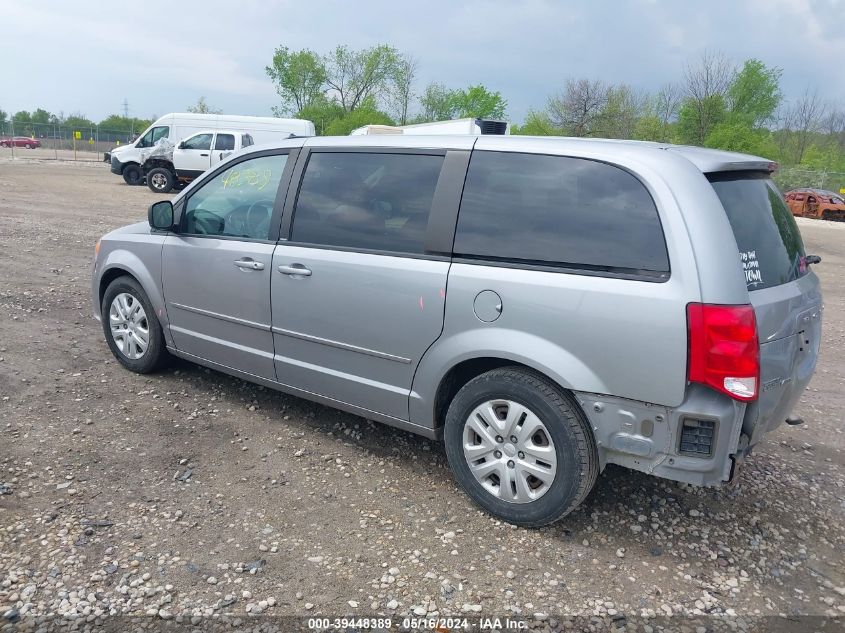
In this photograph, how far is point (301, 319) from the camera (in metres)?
3.94

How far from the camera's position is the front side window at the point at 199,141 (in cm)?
2156

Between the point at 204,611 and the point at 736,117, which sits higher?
the point at 736,117

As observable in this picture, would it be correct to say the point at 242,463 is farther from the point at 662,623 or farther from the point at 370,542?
the point at 662,623

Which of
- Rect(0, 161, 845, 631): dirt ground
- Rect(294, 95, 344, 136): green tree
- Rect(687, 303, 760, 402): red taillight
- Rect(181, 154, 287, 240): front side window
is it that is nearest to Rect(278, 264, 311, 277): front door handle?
Rect(181, 154, 287, 240): front side window

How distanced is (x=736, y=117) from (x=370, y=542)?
156ft

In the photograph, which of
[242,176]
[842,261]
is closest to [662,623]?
[242,176]

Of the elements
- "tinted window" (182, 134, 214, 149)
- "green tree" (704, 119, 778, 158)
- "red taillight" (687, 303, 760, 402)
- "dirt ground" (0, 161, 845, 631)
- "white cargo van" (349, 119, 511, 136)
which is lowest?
"dirt ground" (0, 161, 845, 631)

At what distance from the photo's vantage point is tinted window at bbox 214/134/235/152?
71.3 feet

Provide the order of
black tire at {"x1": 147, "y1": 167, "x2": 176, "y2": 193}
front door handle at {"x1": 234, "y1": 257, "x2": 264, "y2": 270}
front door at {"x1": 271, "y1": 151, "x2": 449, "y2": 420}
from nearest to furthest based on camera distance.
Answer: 1. front door at {"x1": 271, "y1": 151, "x2": 449, "y2": 420}
2. front door handle at {"x1": 234, "y1": 257, "x2": 264, "y2": 270}
3. black tire at {"x1": 147, "y1": 167, "x2": 176, "y2": 193}

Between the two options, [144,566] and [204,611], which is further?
[144,566]

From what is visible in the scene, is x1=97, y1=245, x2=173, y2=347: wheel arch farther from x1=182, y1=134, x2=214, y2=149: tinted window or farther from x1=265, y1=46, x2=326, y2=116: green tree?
x1=265, y1=46, x2=326, y2=116: green tree

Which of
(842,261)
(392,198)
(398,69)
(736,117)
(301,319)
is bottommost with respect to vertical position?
(842,261)

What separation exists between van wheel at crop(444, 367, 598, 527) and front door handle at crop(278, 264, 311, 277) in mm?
1175

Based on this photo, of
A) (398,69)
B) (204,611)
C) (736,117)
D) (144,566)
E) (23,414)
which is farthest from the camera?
(398,69)
